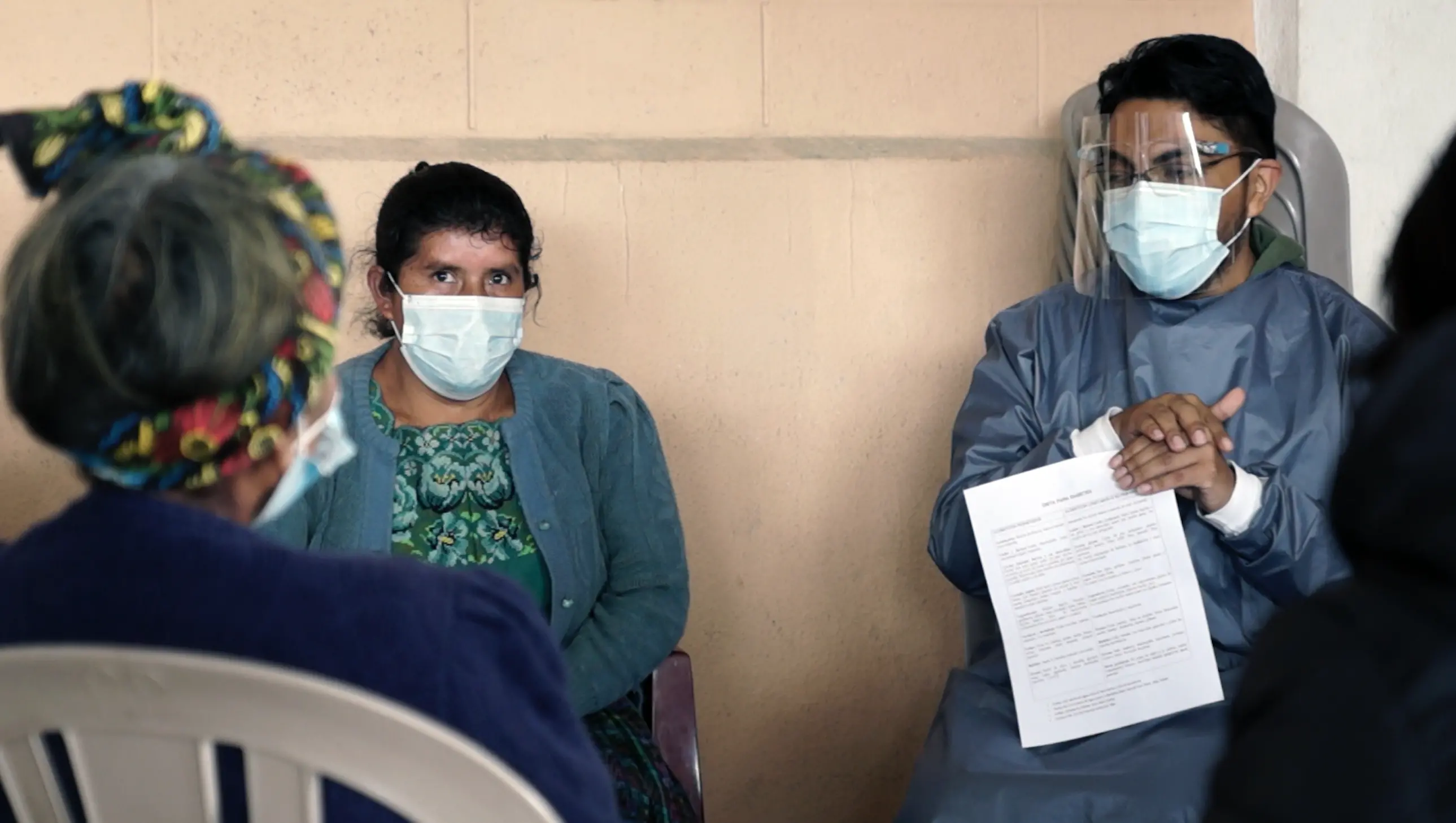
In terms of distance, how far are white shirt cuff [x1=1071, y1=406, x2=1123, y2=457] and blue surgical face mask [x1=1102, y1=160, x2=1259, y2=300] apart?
245mm

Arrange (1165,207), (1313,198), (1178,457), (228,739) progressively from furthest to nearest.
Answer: (1313,198) → (1165,207) → (1178,457) → (228,739)

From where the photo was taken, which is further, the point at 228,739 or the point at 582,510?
the point at 582,510

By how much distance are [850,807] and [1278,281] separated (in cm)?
132

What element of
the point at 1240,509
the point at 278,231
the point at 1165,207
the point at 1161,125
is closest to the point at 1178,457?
the point at 1240,509

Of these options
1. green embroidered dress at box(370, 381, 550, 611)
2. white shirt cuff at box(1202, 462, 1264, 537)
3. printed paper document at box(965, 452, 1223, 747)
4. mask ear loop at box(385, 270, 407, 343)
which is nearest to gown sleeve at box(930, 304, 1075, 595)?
printed paper document at box(965, 452, 1223, 747)

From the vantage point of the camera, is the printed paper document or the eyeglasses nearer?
the printed paper document

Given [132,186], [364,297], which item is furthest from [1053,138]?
[132,186]

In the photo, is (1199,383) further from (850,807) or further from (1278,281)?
(850,807)

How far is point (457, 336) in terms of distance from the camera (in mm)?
2189

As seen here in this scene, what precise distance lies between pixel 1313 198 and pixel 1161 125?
1.41ft

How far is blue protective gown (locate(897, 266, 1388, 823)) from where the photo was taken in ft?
6.09

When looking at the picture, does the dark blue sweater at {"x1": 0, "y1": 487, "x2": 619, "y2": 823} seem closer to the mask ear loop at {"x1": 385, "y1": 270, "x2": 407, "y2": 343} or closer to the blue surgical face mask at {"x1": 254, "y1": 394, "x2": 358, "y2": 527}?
the blue surgical face mask at {"x1": 254, "y1": 394, "x2": 358, "y2": 527}

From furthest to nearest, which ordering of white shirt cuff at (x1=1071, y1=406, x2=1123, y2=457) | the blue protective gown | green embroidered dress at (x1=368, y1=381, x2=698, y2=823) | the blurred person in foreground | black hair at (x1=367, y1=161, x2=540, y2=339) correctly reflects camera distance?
black hair at (x1=367, y1=161, x2=540, y2=339)
green embroidered dress at (x1=368, y1=381, x2=698, y2=823)
white shirt cuff at (x1=1071, y1=406, x2=1123, y2=457)
the blue protective gown
the blurred person in foreground

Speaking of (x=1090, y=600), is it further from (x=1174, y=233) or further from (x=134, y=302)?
(x=134, y=302)
